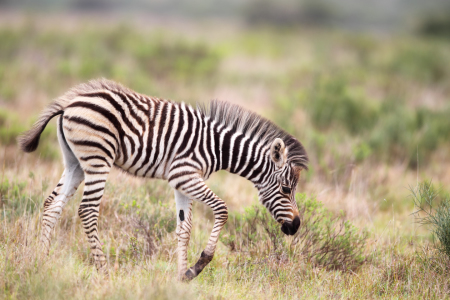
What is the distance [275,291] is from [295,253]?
0.89 meters

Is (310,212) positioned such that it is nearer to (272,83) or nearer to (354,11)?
(272,83)

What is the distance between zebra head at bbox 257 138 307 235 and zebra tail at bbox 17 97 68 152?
2.65 m

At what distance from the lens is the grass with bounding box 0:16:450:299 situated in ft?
15.9

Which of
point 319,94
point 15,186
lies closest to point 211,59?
point 319,94

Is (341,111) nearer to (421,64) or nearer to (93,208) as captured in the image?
(93,208)

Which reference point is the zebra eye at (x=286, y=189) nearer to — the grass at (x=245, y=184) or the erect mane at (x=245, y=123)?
the erect mane at (x=245, y=123)

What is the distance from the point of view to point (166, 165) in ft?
17.2

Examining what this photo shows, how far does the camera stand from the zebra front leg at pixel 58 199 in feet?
16.8

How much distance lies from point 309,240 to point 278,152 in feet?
4.72


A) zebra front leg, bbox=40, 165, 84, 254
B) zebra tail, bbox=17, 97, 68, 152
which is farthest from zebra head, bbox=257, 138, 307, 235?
zebra tail, bbox=17, 97, 68, 152

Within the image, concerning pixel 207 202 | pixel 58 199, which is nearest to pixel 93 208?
pixel 58 199

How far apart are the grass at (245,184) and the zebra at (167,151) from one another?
477 mm

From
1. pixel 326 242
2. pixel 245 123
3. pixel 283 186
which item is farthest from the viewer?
pixel 326 242

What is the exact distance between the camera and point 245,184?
9.25 m
